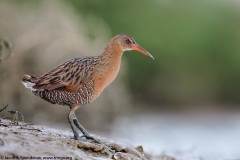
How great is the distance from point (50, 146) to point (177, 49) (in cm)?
1371

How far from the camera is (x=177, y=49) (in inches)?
806

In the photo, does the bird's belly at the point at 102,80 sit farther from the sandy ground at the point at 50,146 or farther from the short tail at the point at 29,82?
the short tail at the point at 29,82

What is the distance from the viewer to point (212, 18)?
21734mm

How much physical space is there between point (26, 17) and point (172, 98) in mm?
5930

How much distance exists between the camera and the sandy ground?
6.67m

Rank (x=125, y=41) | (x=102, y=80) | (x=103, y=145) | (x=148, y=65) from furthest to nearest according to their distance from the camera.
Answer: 1. (x=148, y=65)
2. (x=125, y=41)
3. (x=102, y=80)
4. (x=103, y=145)

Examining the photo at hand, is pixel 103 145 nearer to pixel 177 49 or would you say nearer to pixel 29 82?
pixel 29 82

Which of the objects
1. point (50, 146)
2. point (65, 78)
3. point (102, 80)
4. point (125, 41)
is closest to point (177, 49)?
point (125, 41)

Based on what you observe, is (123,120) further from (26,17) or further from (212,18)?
(212,18)

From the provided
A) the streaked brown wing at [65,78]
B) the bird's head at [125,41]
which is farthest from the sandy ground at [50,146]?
the bird's head at [125,41]

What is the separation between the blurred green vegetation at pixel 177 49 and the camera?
19781 millimetres

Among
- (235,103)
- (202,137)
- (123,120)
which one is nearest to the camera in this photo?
(202,137)

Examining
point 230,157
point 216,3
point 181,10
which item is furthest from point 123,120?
point 216,3

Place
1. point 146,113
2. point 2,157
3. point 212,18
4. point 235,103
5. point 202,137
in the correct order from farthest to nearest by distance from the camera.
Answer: point 212,18, point 235,103, point 146,113, point 202,137, point 2,157
